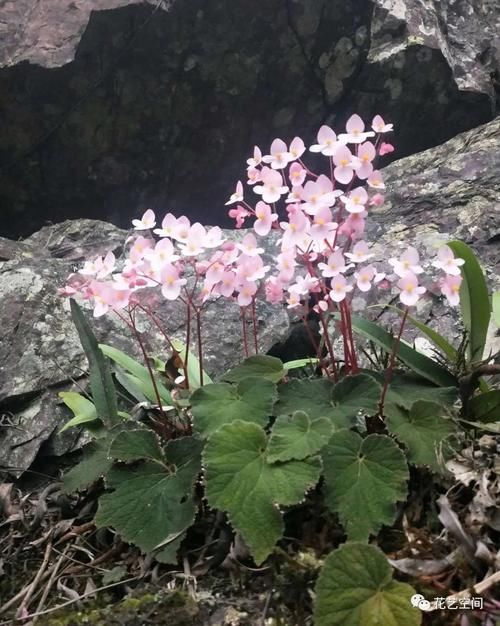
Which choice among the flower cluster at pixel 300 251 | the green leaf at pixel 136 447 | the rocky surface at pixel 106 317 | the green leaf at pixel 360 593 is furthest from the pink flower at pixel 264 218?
the rocky surface at pixel 106 317

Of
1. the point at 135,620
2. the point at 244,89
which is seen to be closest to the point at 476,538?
the point at 135,620

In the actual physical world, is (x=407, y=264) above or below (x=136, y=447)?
above

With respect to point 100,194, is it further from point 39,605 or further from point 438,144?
point 39,605

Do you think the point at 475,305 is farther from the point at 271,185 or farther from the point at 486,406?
the point at 271,185

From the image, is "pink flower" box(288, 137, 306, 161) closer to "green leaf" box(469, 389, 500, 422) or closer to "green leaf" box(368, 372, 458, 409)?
"green leaf" box(368, 372, 458, 409)

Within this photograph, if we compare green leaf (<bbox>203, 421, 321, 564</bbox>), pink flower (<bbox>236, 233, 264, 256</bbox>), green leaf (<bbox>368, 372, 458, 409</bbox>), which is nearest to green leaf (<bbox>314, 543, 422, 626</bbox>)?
green leaf (<bbox>203, 421, 321, 564</bbox>)

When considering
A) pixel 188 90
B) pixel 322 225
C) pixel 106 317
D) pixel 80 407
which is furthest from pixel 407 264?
pixel 188 90
